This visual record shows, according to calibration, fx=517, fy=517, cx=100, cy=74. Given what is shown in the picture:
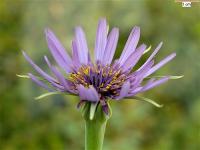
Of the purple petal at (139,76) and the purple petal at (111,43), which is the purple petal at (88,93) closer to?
the purple petal at (139,76)

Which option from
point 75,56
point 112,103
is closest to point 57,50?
point 75,56

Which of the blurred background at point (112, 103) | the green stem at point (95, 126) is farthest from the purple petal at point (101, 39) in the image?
the blurred background at point (112, 103)

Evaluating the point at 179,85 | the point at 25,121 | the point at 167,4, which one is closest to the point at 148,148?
the point at 179,85

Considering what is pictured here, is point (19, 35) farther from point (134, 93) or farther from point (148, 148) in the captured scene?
point (134, 93)

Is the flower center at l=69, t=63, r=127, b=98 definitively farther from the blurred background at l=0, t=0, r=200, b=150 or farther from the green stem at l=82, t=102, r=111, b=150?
the blurred background at l=0, t=0, r=200, b=150

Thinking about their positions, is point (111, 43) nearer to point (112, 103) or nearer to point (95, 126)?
point (95, 126)

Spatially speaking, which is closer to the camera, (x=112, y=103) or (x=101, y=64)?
(x=101, y=64)

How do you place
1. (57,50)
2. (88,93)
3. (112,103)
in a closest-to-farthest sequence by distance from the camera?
(88,93)
(57,50)
(112,103)
